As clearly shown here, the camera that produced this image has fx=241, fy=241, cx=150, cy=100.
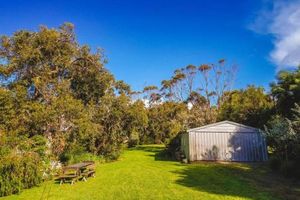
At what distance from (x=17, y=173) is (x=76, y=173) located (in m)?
2.90

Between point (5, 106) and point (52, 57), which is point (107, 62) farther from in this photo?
point (5, 106)

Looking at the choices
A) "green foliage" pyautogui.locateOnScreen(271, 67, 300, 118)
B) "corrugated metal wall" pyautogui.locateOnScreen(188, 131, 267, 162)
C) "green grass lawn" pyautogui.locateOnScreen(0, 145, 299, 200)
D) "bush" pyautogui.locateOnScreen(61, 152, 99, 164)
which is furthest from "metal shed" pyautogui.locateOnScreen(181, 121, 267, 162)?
"bush" pyautogui.locateOnScreen(61, 152, 99, 164)

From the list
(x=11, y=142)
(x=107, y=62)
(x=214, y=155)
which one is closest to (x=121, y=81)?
(x=107, y=62)

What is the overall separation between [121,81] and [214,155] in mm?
12885

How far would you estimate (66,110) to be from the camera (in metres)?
18.0

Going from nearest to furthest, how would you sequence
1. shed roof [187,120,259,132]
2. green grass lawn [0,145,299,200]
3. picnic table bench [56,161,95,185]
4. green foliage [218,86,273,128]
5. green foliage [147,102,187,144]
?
green grass lawn [0,145,299,200] < picnic table bench [56,161,95,185] < shed roof [187,120,259,132] < green foliage [218,86,273,128] < green foliage [147,102,187,144]

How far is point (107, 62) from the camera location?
23.4 metres

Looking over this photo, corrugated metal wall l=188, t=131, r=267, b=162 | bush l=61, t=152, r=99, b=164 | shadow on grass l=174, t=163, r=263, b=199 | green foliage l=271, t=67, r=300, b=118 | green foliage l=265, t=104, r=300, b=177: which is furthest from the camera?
corrugated metal wall l=188, t=131, r=267, b=162

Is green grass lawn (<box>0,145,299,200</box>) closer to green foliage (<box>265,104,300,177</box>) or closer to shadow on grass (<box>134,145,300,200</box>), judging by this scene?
shadow on grass (<box>134,145,300,200</box>)

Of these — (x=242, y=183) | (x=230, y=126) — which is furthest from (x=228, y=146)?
(x=242, y=183)

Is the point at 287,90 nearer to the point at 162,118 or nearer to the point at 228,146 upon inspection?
the point at 228,146

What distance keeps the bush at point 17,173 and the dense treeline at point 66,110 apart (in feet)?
0.13

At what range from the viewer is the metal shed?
19562mm

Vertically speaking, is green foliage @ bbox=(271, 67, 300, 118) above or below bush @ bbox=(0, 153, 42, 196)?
above
